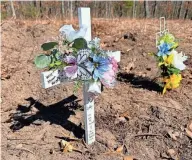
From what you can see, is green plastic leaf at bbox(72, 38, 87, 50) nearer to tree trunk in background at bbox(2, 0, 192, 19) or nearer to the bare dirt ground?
the bare dirt ground

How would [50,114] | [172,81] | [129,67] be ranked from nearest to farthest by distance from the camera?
[50,114]
[172,81]
[129,67]

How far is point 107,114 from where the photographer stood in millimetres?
2920

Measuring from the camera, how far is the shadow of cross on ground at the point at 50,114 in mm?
2799

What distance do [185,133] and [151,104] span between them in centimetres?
45

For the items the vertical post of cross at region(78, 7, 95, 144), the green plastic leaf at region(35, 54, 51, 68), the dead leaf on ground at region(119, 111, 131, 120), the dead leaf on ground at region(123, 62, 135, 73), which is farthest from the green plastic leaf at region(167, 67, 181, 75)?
the green plastic leaf at region(35, 54, 51, 68)

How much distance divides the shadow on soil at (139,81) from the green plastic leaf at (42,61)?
140cm

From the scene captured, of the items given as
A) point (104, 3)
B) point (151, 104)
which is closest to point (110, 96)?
point (151, 104)

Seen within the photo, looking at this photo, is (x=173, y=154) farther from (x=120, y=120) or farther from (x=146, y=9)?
(x=146, y=9)

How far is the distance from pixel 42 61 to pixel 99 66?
349mm

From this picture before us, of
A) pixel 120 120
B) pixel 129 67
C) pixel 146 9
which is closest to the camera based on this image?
pixel 120 120

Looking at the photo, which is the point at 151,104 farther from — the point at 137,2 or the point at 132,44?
the point at 137,2

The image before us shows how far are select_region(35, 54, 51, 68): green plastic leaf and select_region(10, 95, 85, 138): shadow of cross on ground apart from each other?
75 cm

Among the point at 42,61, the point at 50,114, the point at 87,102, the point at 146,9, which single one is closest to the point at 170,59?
the point at 87,102

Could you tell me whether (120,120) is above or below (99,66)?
below
